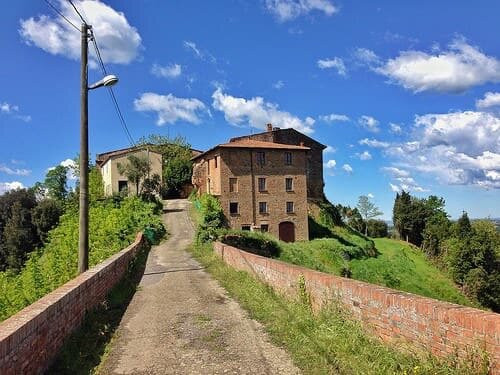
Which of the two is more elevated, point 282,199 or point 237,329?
point 282,199

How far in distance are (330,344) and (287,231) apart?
36.4 m

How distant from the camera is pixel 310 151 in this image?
56438 millimetres

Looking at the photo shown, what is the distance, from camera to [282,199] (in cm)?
→ 4281

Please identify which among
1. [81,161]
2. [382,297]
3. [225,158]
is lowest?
[382,297]

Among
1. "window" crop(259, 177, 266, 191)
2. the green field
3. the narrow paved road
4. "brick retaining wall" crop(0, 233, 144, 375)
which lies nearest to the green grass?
the narrow paved road

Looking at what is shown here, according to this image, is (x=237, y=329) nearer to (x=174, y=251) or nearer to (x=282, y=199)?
(x=174, y=251)

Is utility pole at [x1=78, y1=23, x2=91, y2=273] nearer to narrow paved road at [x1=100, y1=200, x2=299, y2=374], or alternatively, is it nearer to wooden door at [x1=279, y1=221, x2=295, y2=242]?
narrow paved road at [x1=100, y1=200, x2=299, y2=374]

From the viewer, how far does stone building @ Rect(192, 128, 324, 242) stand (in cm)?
4088


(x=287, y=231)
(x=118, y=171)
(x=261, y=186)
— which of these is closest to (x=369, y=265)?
(x=287, y=231)

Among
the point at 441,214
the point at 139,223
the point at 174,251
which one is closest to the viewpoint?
the point at 174,251

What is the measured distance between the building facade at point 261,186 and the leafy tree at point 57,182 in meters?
31.6

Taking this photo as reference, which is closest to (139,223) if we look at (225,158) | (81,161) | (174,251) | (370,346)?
(174,251)

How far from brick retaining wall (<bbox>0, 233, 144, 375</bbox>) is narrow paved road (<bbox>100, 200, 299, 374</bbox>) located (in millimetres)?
771

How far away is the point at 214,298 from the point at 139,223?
21.5 meters
